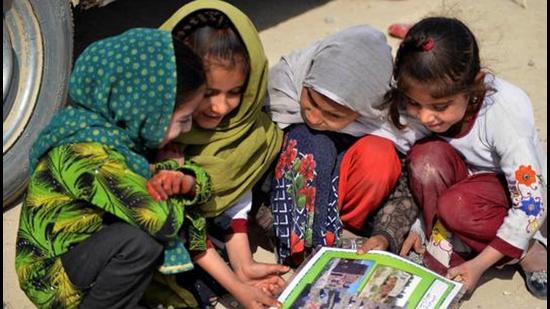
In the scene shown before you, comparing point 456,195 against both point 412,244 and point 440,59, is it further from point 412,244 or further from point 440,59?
point 440,59

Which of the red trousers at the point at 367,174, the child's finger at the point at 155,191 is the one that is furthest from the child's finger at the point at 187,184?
the red trousers at the point at 367,174

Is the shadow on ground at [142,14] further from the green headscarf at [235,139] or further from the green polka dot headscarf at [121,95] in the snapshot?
the green polka dot headscarf at [121,95]

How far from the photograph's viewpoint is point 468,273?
2.98 m

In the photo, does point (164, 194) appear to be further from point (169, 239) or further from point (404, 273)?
point (404, 273)

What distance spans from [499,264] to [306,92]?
890 mm

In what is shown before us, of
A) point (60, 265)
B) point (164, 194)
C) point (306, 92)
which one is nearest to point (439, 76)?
point (306, 92)

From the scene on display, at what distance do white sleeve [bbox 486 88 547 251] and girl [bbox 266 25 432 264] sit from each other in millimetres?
296

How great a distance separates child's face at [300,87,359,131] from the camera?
116 inches

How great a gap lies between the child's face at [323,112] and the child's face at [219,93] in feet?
0.83

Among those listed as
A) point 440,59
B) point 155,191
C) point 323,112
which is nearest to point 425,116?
point 440,59

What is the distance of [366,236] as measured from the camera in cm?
327

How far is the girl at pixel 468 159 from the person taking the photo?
2.84 meters

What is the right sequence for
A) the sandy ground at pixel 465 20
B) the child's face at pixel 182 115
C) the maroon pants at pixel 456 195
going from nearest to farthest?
the child's face at pixel 182 115 → the maroon pants at pixel 456 195 → the sandy ground at pixel 465 20

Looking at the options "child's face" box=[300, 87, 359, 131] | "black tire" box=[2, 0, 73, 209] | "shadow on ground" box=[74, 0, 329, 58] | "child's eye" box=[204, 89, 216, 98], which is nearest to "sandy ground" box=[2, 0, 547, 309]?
"shadow on ground" box=[74, 0, 329, 58]
